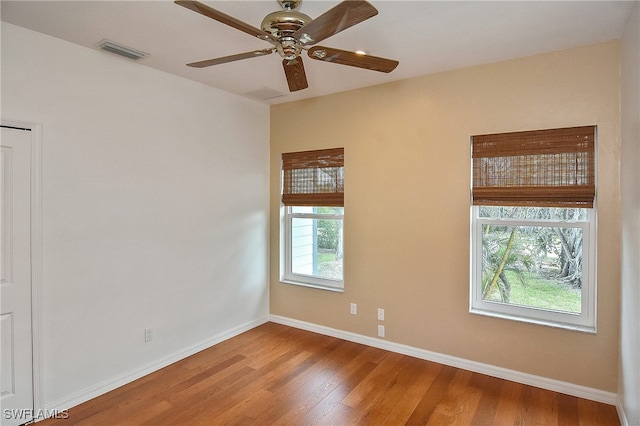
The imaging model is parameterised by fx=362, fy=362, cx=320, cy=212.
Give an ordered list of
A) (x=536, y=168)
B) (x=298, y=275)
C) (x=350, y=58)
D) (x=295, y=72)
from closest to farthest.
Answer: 1. (x=350, y=58)
2. (x=295, y=72)
3. (x=536, y=168)
4. (x=298, y=275)

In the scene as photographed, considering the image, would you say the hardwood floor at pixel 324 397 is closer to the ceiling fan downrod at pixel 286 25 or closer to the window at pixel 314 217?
the window at pixel 314 217

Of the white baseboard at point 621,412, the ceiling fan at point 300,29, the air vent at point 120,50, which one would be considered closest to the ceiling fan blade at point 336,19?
the ceiling fan at point 300,29

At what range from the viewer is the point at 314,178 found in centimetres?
411

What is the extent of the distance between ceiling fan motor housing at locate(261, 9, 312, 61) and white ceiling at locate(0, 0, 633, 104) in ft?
0.85

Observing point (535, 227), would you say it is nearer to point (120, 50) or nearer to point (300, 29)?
point (300, 29)

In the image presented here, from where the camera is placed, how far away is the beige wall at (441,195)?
2.64 metres

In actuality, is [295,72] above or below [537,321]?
above

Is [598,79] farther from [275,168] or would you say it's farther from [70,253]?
[70,253]

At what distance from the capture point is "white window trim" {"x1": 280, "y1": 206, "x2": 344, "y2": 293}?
4.04 metres

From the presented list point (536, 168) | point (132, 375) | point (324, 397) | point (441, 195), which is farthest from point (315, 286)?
point (536, 168)

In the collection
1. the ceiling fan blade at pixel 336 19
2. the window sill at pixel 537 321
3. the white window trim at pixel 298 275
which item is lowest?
the window sill at pixel 537 321

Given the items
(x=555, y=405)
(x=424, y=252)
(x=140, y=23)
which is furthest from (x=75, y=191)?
(x=555, y=405)

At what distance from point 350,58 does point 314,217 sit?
2.28 metres

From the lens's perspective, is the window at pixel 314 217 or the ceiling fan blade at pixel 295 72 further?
the window at pixel 314 217
